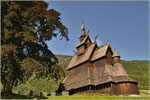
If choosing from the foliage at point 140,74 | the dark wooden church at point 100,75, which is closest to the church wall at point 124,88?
the dark wooden church at point 100,75

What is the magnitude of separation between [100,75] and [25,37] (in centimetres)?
2085

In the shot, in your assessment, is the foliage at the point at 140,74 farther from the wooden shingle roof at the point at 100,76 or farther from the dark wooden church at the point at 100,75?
the wooden shingle roof at the point at 100,76

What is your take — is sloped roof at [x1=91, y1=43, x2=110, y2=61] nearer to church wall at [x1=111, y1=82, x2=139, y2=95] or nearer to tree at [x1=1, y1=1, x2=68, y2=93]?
church wall at [x1=111, y1=82, x2=139, y2=95]

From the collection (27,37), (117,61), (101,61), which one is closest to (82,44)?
(101,61)

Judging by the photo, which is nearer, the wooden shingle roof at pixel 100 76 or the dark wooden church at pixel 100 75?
the dark wooden church at pixel 100 75

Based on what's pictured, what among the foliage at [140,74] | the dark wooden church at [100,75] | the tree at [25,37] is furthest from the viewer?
the foliage at [140,74]

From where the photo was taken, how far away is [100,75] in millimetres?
33719

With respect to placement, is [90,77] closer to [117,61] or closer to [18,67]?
[117,61]

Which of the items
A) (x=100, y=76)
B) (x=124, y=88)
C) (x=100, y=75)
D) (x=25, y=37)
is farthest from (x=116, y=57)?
(x=25, y=37)

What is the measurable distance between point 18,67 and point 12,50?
2860 mm

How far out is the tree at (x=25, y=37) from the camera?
18281 millimetres

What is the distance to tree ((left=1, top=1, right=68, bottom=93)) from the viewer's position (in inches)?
720

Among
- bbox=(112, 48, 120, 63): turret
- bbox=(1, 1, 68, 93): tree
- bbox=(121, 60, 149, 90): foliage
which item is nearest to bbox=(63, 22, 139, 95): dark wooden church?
bbox=(112, 48, 120, 63): turret

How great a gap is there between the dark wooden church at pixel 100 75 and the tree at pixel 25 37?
13.9 meters
